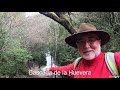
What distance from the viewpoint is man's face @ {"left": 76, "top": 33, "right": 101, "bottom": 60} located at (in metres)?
3.68

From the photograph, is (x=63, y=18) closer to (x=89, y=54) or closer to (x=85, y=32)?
(x=85, y=32)

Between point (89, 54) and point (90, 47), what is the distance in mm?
98

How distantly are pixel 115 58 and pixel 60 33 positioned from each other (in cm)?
83

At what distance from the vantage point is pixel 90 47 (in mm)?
3693

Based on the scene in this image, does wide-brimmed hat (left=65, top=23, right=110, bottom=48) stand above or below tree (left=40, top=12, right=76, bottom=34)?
below

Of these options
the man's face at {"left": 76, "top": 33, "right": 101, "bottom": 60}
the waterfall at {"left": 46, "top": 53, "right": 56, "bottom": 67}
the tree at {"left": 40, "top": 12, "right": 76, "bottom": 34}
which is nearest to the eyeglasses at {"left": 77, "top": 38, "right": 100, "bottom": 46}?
the man's face at {"left": 76, "top": 33, "right": 101, "bottom": 60}

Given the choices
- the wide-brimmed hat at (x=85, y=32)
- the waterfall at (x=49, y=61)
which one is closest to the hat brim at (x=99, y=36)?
the wide-brimmed hat at (x=85, y=32)

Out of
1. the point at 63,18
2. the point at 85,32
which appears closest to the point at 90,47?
the point at 85,32

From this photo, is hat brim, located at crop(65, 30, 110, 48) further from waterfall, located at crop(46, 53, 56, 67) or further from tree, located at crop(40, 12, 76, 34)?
waterfall, located at crop(46, 53, 56, 67)

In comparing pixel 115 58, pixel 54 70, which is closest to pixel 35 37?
pixel 54 70
